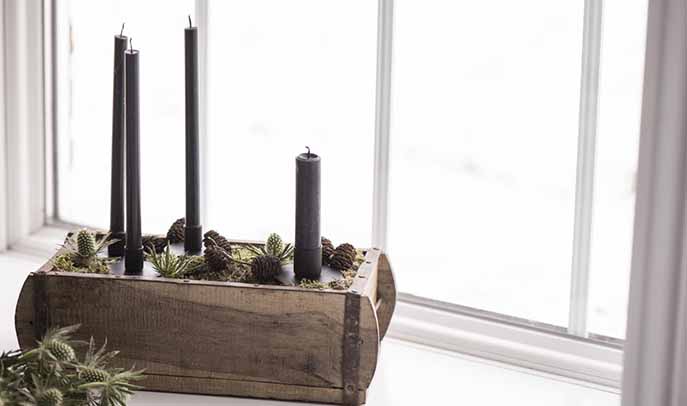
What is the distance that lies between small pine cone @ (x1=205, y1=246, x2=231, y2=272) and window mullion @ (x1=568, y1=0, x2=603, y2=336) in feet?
1.63

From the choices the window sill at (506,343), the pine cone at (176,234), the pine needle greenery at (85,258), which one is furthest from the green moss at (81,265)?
the window sill at (506,343)

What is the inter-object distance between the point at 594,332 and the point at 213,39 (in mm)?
789

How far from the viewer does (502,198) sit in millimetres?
1918

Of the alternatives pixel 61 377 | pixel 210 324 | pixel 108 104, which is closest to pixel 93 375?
pixel 61 377

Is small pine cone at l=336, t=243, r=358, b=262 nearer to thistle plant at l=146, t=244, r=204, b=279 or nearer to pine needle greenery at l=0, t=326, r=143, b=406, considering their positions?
thistle plant at l=146, t=244, r=204, b=279

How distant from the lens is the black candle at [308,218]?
165 centimetres

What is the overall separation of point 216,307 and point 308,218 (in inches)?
6.6

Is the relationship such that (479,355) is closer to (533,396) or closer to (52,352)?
(533,396)

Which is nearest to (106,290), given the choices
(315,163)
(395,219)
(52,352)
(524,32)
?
(52,352)

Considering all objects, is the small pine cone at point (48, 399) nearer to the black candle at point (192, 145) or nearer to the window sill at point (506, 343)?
the black candle at point (192, 145)

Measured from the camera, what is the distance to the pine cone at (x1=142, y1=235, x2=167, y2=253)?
180 cm

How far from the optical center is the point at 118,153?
1744mm

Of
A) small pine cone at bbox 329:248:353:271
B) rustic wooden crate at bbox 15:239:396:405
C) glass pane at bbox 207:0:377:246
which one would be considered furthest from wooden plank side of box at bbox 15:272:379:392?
glass pane at bbox 207:0:377:246

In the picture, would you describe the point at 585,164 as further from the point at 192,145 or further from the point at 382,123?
the point at 192,145
